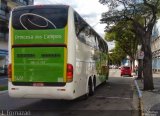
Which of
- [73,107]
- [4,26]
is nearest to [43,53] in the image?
[73,107]

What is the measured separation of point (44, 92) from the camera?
573 inches

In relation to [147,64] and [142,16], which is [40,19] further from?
[142,16]

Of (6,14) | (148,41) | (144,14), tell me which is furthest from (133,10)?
(6,14)

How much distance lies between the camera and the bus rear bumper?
47.4 feet

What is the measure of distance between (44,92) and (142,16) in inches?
783

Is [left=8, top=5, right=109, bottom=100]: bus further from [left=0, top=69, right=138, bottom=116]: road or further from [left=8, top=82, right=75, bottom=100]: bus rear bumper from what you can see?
[left=0, top=69, right=138, bottom=116]: road

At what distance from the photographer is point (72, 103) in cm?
1766

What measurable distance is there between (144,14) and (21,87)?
64.0 ft

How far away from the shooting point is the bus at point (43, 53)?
14617 mm

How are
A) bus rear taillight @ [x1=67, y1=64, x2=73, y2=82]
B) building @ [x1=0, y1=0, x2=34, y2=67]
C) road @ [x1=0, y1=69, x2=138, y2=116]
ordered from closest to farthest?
1. road @ [x1=0, y1=69, x2=138, y2=116]
2. bus rear taillight @ [x1=67, y1=64, x2=73, y2=82]
3. building @ [x1=0, y1=0, x2=34, y2=67]

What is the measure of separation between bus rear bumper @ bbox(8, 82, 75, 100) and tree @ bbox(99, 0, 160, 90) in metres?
10.5

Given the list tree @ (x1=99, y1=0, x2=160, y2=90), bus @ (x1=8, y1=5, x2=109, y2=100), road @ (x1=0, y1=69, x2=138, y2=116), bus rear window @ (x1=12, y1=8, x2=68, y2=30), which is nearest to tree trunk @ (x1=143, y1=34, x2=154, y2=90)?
tree @ (x1=99, y1=0, x2=160, y2=90)

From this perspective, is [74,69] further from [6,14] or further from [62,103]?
[6,14]

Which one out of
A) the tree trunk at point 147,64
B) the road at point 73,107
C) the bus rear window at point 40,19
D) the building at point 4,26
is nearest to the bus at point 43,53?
the bus rear window at point 40,19
